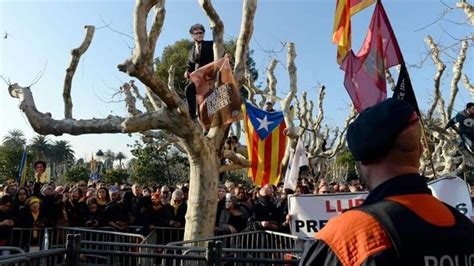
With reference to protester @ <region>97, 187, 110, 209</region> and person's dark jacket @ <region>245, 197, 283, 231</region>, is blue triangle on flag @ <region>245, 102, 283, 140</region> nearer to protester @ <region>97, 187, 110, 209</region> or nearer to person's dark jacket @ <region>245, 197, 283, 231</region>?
person's dark jacket @ <region>245, 197, 283, 231</region>

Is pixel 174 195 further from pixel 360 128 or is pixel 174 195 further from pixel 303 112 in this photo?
pixel 303 112

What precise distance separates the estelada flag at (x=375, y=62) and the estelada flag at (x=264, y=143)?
4.71m

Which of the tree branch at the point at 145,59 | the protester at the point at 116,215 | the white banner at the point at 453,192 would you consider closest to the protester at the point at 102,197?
the protester at the point at 116,215

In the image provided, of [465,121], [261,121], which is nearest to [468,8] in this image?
[465,121]

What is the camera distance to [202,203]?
700 centimetres

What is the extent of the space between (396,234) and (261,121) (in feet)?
34.0

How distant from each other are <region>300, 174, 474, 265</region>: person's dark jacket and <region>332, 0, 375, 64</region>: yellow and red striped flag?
6488 millimetres

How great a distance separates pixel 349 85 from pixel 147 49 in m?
2.91

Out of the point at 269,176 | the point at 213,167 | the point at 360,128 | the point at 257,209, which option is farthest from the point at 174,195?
the point at 360,128

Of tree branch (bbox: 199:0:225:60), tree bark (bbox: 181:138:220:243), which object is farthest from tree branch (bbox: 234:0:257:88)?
tree bark (bbox: 181:138:220:243)

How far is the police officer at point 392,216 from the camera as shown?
58.6 inches

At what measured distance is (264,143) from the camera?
461 inches

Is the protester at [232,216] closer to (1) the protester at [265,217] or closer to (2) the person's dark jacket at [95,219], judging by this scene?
(1) the protester at [265,217]

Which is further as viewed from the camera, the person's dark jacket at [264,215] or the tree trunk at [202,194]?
the person's dark jacket at [264,215]
